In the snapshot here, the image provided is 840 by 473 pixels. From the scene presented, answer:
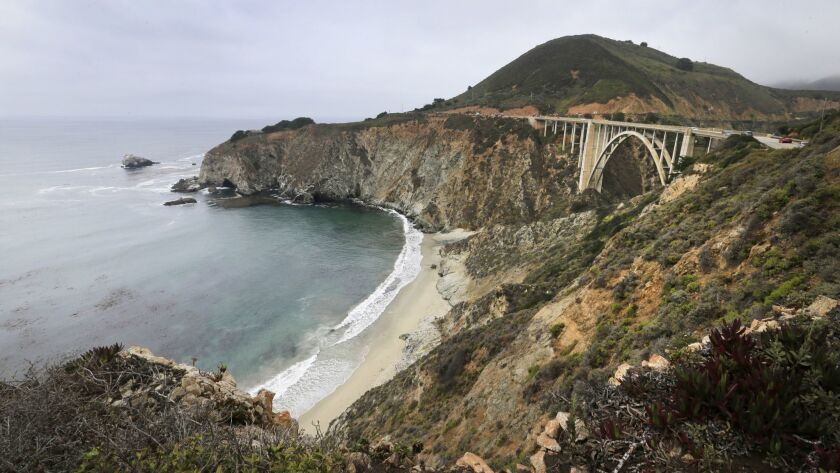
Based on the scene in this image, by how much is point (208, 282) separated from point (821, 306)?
45.1 meters

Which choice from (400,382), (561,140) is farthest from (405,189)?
(400,382)

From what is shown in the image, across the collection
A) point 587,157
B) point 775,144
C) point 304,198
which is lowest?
point 304,198

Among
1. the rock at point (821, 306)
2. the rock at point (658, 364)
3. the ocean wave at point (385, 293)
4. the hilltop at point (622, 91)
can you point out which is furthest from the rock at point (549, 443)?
the hilltop at point (622, 91)

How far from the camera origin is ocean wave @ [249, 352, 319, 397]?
25.0 metres

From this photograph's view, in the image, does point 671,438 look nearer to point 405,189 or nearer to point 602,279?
Result: point 602,279

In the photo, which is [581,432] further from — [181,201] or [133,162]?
[133,162]

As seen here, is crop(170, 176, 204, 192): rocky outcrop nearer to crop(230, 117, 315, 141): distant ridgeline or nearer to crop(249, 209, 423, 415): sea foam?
crop(230, 117, 315, 141): distant ridgeline

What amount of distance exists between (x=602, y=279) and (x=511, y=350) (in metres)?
4.60

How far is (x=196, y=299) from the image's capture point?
36875mm

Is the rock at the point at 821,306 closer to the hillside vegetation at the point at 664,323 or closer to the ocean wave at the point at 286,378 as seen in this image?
the hillside vegetation at the point at 664,323

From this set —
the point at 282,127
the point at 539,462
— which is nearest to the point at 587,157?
the point at 539,462

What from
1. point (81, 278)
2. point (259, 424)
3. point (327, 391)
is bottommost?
point (327, 391)

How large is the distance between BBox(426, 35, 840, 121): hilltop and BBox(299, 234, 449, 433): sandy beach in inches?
2138

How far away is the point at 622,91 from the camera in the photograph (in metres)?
76.5
